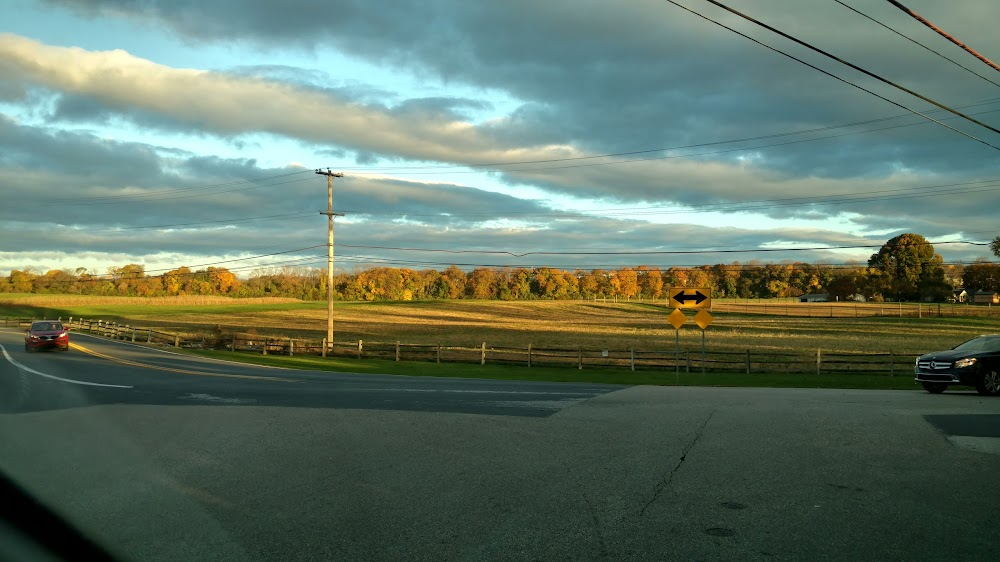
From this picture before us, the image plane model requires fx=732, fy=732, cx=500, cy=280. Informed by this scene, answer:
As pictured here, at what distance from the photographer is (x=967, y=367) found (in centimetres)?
1869

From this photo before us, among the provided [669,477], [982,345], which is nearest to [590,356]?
[982,345]

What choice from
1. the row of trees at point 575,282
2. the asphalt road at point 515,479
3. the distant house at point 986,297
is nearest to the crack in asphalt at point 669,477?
the asphalt road at point 515,479

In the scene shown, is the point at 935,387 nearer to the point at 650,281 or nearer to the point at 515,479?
the point at 515,479

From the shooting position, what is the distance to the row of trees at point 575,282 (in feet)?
360

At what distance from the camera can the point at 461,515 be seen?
669 cm

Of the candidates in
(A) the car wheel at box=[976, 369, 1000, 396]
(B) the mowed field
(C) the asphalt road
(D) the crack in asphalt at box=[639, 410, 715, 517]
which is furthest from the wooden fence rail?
(D) the crack in asphalt at box=[639, 410, 715, 517]

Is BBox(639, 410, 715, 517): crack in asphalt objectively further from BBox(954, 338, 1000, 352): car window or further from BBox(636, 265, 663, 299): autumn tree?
BBox(636, 265, 663, 299): autumn tree

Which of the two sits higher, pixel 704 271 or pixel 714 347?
pixel 704 271

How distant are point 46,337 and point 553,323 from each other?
5206cm

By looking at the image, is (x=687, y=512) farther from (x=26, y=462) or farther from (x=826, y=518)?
(x=26, y=462)

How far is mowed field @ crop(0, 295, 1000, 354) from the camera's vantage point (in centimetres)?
5744

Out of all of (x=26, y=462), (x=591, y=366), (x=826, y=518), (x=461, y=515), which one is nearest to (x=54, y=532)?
(x=461, y=515)

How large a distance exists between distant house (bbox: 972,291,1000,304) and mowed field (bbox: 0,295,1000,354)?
26.4 metres

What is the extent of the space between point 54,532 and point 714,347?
48.1 m
